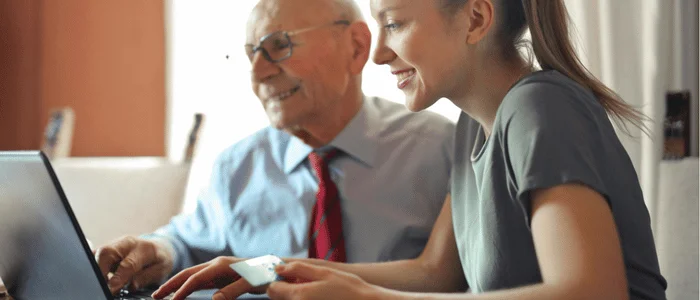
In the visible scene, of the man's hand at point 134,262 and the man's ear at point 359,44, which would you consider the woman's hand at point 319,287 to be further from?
the man's ear at point 359,44

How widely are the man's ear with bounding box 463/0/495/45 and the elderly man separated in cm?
62

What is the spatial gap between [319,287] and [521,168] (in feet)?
0.84

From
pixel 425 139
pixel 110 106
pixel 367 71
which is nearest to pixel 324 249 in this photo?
pixel 425 139

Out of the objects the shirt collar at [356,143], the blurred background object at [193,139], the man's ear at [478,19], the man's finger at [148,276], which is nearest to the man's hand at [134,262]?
the man's finger at [148,276]

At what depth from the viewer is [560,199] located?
2.54ft

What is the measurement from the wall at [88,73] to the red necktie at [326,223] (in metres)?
2.43

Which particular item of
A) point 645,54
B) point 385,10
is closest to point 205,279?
point 385,10

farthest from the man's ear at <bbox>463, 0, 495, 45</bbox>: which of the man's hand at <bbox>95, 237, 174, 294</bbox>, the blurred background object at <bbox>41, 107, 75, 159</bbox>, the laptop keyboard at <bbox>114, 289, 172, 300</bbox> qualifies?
Result: the blurred background object at <bbox>41, 107, 75, 159</bbox>

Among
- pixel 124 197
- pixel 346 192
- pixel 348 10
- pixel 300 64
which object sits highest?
pixel 348 10

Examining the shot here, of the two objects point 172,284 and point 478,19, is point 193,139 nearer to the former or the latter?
point 172,284

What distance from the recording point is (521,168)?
0.81 meters

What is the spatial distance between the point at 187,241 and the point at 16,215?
0.74 metres

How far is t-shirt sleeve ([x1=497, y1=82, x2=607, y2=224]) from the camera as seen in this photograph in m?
0.78

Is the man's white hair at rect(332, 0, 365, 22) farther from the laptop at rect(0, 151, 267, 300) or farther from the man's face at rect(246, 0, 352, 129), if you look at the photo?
the laptop at rect(0, 151, 267, 300)
